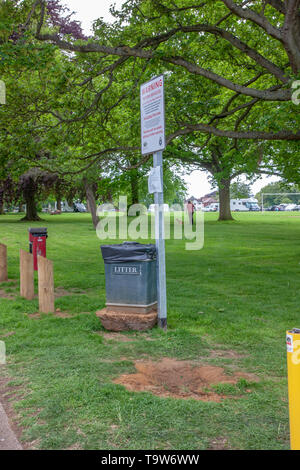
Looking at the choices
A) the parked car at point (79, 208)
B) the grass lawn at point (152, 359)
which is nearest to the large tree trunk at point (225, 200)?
the grass lawn at point (152, 359)

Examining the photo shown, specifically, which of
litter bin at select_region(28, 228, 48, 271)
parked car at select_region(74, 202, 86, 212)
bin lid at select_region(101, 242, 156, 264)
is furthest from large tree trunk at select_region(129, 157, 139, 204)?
parked car at select_region(74, 202, 86, 212)

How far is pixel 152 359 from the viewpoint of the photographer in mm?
5113

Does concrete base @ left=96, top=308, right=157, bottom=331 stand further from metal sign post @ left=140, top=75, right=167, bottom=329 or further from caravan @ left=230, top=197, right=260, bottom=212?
caravan @ left=230, top=197, right=260, bottom=212

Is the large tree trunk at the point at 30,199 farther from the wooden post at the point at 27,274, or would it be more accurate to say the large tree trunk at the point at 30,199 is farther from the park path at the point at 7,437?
the park path at the point at 7,437

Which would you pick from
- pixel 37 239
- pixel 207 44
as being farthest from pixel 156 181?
pixel 207 44

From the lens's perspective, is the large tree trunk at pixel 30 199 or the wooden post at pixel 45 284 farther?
the large tree trunk at pixel 30 199

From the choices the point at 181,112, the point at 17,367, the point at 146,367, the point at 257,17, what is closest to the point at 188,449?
the point at 146,367

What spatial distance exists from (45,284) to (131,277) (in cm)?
187

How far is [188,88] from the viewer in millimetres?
12781

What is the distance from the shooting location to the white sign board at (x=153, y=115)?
610cm

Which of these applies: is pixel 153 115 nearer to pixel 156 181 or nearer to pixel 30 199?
pixel 156 181

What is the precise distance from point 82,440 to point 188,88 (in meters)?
11.2

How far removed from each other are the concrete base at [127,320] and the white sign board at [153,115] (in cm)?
230

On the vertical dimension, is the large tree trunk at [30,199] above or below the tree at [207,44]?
below
